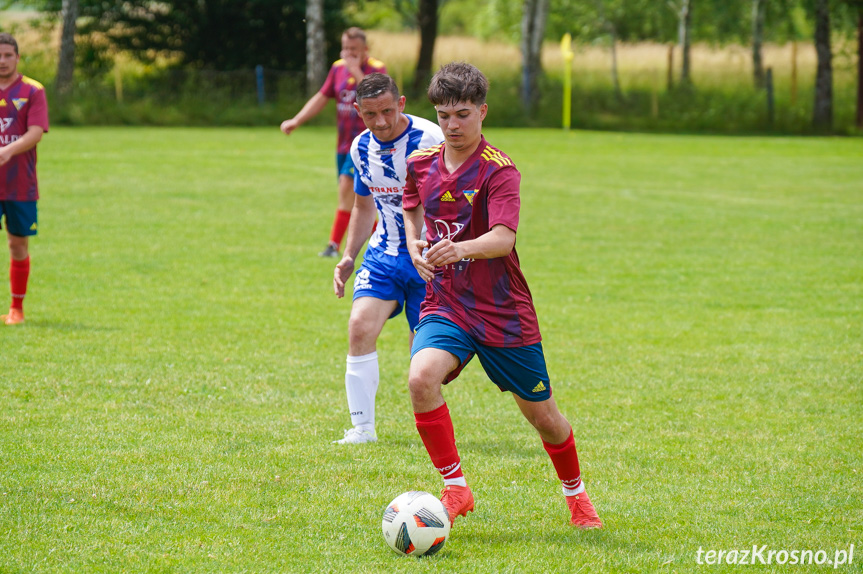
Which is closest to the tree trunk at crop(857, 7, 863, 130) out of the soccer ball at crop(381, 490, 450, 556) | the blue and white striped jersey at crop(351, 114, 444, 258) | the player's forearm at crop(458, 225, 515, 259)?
the blue and white striped jersey at crop(351, 114, 444, 258)

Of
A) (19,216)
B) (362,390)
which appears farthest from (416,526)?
(19,216)

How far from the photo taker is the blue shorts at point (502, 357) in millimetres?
4062

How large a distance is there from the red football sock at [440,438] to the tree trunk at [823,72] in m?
30.3

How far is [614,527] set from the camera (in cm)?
433

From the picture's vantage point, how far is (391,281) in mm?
5496

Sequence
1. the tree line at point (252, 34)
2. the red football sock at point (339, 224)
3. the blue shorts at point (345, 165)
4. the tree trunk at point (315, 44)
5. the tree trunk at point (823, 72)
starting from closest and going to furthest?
the blue shorts at point (345, 165)
the red football sock at point (339, 224)
the tree trunk at point (315, 44)
the tree trunk at point (823, 72)
the tree line at point (252, 34)

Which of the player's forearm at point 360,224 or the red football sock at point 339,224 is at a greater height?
the player's forearm at point 360,224

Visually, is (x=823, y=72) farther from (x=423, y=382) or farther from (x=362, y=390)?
(x=423, y=382)

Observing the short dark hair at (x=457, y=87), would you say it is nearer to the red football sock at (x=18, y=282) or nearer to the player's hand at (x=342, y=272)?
the player's hand at (x=342, y=272)

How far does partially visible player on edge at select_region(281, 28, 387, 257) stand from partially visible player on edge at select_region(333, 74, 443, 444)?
224 inches

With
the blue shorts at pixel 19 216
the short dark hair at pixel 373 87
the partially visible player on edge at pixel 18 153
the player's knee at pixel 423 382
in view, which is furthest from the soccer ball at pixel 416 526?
the blue shorts at pixel 19 216

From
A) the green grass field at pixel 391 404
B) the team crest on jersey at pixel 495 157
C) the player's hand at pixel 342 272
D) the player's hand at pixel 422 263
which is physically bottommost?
the green grass field at pixel 391 404

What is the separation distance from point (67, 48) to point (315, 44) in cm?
766

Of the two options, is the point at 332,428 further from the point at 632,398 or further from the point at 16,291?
the point at 16,291
